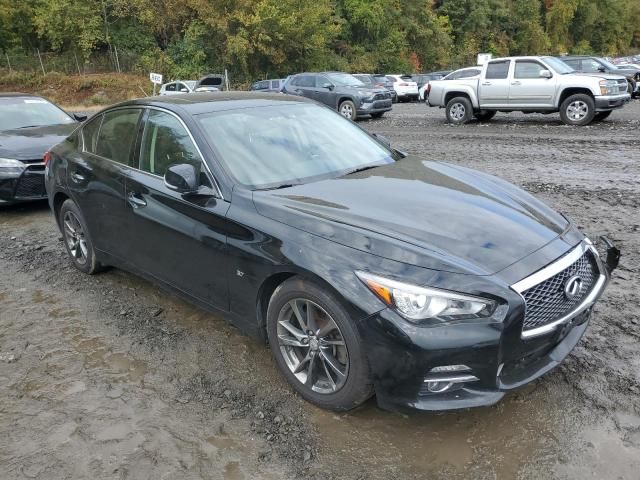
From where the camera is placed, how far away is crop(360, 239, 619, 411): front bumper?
2.46 meters

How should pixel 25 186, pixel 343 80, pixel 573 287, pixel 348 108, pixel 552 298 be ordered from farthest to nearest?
pixel 343 80, pixel 348 108, pixel 25 186, pixel 573 287, pixel 552 298

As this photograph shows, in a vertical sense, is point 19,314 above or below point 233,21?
below

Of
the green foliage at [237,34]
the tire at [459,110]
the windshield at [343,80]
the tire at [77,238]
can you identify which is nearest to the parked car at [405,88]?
the green foliage at [237,34]

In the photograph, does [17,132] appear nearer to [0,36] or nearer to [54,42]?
[54,42]

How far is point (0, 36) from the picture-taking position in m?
40.0

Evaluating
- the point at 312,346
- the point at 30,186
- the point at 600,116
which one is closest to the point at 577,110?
the point at 600,116

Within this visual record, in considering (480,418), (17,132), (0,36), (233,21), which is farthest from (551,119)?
(0,36)

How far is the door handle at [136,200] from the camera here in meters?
3.86

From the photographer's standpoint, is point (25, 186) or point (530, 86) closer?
point (25, 186)

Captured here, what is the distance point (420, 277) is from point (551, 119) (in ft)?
47.6

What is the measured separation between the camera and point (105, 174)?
429cm

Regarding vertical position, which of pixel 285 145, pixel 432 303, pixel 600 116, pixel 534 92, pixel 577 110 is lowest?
pixel 600 116

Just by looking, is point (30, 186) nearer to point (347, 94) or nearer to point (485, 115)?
point (347, 94)

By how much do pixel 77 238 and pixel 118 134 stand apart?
124 centimetres
